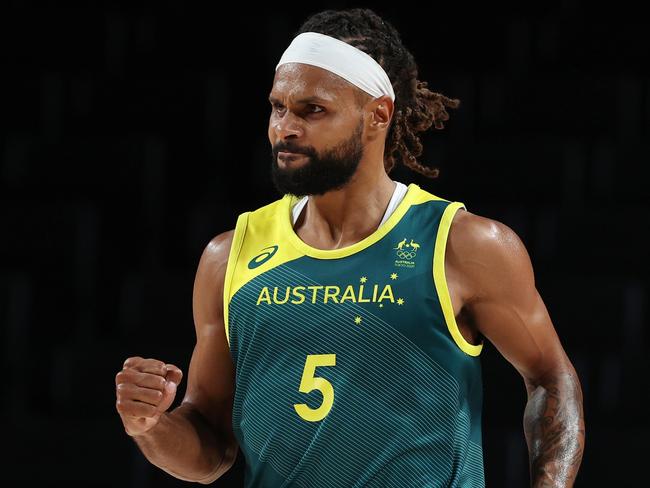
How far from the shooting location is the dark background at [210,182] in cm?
453

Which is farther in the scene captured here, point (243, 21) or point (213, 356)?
point (243, 21)

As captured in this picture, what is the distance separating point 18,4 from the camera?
5992 mm

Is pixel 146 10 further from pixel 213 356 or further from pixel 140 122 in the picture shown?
pixel 213 356

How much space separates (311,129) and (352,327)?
430mm

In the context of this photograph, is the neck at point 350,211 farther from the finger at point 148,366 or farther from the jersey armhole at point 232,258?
the finger at point 148,366

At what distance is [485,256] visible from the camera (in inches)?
100.0

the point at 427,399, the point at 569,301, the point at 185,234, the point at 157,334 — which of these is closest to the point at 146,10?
the point at 185,234

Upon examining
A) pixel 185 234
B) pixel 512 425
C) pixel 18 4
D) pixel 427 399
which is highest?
pixel 18 4

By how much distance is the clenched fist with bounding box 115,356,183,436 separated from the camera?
2361mm

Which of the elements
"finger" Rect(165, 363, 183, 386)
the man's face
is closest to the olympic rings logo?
the man's face

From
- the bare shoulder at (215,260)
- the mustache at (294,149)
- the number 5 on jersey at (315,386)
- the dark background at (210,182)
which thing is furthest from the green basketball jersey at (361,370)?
the dark background at (210,182)

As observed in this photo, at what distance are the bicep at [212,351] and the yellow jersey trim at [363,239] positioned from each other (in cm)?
15

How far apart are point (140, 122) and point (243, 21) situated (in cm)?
76

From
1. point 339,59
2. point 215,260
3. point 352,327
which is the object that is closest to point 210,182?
point 215,260
